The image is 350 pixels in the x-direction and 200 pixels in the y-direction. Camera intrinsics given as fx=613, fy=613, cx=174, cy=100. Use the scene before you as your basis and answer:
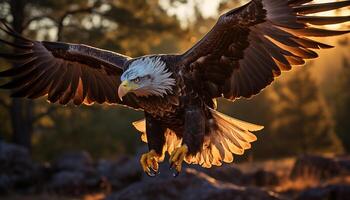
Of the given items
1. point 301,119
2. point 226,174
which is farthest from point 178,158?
point 301,119

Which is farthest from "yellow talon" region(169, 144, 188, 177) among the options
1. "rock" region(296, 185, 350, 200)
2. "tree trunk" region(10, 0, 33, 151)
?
"tree trunk" region(10, 0, 33, 151)

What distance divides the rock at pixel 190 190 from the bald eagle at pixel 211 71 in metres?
1.48

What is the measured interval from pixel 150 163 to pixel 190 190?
2.33 m

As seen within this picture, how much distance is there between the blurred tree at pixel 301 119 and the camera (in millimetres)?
23406

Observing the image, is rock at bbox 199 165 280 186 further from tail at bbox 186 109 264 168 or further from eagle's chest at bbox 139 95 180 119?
eagle's chest at bbox 139 95 180 119

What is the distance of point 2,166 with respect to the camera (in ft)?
39.8

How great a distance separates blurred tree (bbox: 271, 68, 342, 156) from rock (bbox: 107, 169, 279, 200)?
52.1 ft

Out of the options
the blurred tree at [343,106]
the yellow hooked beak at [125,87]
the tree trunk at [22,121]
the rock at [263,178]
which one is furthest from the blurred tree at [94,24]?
the blurred tree at [343,106]

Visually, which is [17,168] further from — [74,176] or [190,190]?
[190,190]

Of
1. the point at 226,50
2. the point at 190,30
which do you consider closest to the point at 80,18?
the point at 190,30

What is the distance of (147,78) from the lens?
16.3ft

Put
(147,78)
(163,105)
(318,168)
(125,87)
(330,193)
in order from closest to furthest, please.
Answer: (125,87) < (147,78) < (163,105) < (330,193) < (318,168)

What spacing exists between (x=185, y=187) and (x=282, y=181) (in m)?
4.25

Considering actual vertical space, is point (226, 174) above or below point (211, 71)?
below
